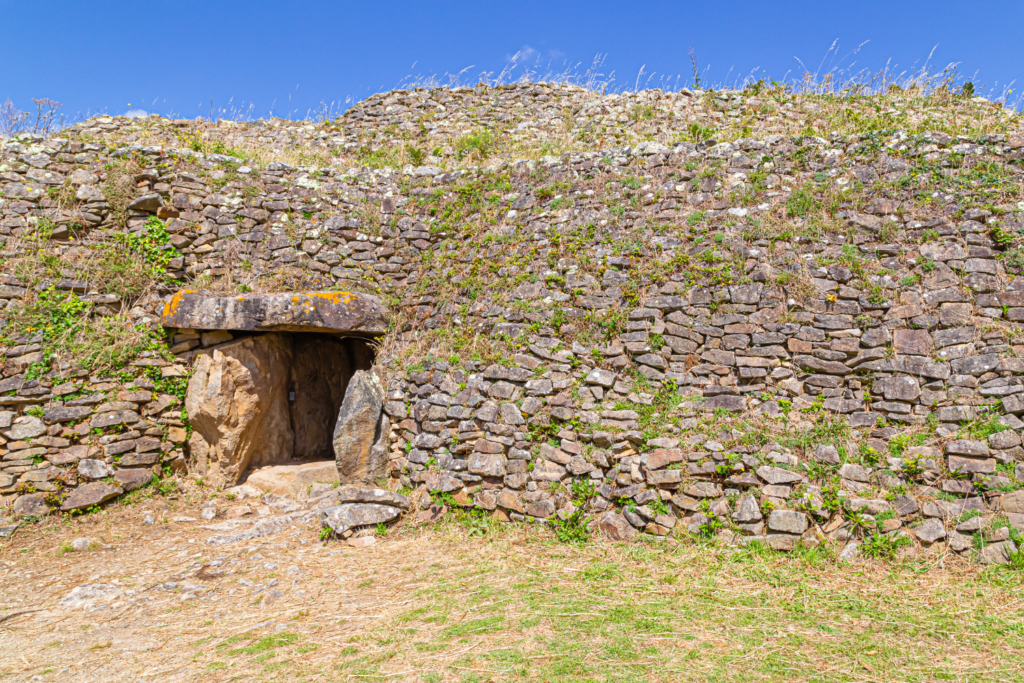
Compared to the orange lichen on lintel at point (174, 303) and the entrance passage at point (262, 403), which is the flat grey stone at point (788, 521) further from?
the orange lichen on lintel at point (174, 303)

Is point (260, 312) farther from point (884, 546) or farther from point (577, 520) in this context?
point (884, 546)

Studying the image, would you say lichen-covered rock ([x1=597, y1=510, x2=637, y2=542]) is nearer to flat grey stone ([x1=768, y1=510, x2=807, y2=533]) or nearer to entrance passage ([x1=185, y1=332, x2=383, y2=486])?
flat grey stone ([x1=768, y1=510, x2=807, y2=533])

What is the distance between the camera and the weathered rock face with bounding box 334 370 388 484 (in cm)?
712

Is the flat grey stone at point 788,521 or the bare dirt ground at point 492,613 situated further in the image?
the flat grey stone at point 788,521

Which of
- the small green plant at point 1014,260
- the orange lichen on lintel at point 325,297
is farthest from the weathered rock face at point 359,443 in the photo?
the small green plant at point 1014,260

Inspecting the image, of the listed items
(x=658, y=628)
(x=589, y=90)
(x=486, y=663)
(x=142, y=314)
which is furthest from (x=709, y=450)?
(x=589, y=90)

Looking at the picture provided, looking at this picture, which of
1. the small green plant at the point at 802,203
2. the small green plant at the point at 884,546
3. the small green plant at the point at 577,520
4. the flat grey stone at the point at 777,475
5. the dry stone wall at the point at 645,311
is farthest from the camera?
the small green plant at the point at 802,203

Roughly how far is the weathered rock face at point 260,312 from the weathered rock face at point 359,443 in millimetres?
1159

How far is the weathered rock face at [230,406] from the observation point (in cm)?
739

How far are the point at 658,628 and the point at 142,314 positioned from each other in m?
7.35

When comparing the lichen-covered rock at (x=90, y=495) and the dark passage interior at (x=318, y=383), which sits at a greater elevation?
the dark passage interior at (x=318, y=383)

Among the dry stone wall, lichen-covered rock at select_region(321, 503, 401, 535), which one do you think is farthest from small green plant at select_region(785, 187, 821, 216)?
lichen-covered rock at select_region(321, 503, 401, 535)

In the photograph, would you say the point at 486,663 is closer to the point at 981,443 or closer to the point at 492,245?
the point at 981,443

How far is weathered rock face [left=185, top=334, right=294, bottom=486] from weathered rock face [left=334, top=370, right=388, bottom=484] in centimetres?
142
